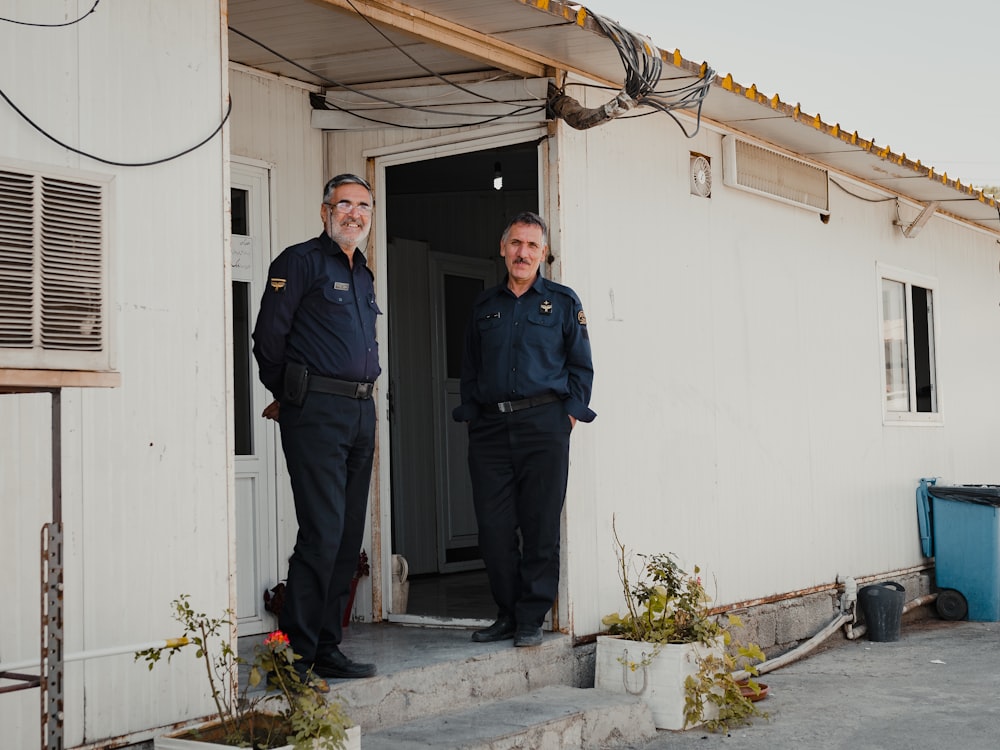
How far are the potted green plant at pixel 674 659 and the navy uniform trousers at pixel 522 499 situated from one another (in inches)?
17.3

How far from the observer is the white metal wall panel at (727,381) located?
20.1 ft

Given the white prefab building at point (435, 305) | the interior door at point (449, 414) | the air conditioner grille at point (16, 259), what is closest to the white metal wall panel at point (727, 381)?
the white prefab building at point (435, 305)

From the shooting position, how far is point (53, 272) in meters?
3.05

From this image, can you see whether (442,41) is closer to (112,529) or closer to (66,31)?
(66,31)

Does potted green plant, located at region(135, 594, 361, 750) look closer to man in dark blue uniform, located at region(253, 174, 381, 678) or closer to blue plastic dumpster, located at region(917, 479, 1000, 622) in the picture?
man in dark blue uniform, located at region(253, 174, 381, 678)

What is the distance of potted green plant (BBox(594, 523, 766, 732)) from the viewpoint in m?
5.51

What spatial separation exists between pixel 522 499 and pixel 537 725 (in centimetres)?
114

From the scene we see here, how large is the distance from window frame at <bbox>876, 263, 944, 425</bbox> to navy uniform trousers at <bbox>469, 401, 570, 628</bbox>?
14.0 ft

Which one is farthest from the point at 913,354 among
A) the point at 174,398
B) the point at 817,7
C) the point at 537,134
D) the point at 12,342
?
the point at 817,7

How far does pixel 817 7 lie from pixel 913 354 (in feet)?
68.1

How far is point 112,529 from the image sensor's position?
389 centimetres

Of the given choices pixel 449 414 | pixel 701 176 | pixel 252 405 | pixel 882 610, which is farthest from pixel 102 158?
pixel 882 610

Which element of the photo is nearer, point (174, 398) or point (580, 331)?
point (174, 398)

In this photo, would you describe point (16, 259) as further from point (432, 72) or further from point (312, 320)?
point (432, 72)
